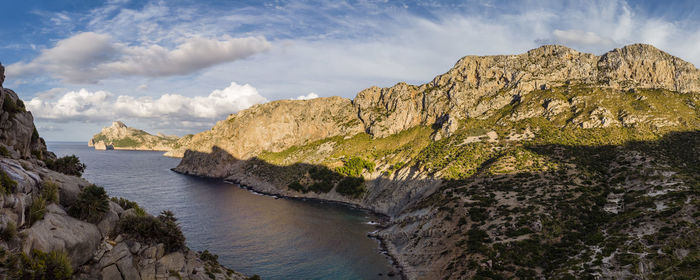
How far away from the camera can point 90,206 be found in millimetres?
20375

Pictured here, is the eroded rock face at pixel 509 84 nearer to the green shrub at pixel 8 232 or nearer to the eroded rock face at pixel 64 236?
the eroded rock face at pixel 64 236

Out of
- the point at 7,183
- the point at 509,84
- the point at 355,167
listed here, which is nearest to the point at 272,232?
the point at 355,167

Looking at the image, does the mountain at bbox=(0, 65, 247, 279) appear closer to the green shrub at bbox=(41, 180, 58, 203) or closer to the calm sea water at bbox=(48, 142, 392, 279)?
the green shrub at bbox=(41, 180, 58, 203)

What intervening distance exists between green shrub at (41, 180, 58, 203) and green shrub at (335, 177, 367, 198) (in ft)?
353

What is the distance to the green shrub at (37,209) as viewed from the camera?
1627 centimetres

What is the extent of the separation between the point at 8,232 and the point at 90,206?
6702 millimetres

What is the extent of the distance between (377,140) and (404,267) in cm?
10521

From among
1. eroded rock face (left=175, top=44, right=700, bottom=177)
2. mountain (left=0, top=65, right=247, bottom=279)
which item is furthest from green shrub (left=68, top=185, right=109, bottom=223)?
eroded rock face (left=175, top=44, right=700, bottom=177)

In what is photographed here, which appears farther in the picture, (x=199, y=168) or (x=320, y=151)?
(x=199, y=168)

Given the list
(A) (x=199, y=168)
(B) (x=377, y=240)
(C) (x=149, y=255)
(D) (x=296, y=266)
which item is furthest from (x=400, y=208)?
(A) (x=199, y=168)

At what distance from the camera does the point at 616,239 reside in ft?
149

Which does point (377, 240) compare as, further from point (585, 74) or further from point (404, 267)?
point (585, 74)

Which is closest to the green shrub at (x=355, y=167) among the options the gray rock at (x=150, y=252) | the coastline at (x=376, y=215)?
the coastline at (x=376, y=215)

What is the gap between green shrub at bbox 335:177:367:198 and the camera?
12413 centimetres
